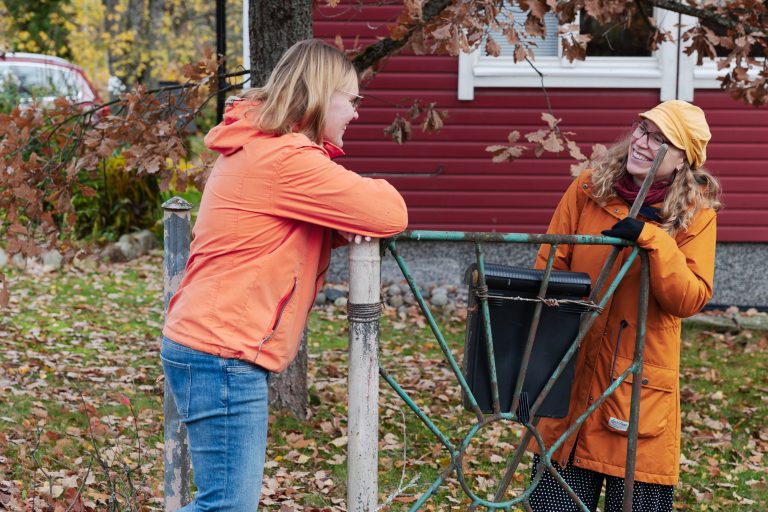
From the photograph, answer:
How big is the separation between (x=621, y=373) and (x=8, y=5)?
2775 centimetres

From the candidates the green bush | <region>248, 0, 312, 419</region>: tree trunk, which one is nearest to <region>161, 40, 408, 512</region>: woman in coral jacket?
<region>248, 0, 312, 419</region>: tree trunk

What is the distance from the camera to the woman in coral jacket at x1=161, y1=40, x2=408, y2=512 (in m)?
2.54

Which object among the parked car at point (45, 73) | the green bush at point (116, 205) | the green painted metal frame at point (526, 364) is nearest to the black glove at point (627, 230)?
the green painted metal frame at point (526, 364)

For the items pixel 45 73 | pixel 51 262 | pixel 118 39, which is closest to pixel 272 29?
pixel 51 262

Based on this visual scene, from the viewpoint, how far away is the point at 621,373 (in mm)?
3119

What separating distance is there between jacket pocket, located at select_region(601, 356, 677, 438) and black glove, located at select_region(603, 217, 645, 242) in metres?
0.49

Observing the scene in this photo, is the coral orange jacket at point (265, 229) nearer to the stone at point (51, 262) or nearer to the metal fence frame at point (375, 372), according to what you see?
the metal fence frame at point (375, 372)

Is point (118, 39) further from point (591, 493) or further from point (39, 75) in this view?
point (591, 493)

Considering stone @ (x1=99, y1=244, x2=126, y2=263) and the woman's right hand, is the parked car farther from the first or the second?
the woman's right hand

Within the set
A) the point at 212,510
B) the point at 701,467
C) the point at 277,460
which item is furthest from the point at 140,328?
the point at 212,510

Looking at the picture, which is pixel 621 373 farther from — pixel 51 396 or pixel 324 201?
pixel 51 396

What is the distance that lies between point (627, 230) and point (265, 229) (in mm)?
1131

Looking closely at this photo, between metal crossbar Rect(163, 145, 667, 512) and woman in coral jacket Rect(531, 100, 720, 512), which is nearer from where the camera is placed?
metal crossbar Rect(163, 145, 667, 512)

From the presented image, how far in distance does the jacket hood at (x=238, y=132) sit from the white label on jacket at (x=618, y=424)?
1374mm
